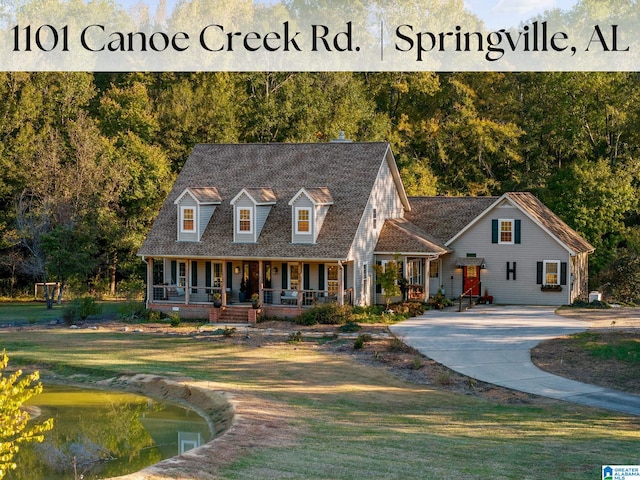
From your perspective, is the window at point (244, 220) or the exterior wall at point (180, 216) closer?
the window at point (244, 220)

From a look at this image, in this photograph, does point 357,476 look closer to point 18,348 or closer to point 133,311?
point 18,348

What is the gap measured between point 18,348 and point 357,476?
68.5 feet

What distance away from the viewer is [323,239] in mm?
40906

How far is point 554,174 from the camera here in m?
60.0

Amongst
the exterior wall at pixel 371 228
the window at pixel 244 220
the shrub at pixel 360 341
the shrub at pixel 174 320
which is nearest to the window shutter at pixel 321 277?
the exterior wall at pixel 371 228

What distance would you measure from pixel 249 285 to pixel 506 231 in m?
12.6

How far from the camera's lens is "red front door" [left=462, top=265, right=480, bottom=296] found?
46.0 metres

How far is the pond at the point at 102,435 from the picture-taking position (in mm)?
19875

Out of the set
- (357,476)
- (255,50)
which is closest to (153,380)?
(357,476)

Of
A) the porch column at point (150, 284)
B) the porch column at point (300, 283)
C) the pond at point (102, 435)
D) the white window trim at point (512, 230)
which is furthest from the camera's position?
the white window trim at point (512, 230)

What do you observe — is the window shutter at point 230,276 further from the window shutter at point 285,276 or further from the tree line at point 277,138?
the tree line at point 277,138

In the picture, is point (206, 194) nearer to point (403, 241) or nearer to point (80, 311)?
point (80, 311)

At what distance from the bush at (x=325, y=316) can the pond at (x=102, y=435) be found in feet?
41.0

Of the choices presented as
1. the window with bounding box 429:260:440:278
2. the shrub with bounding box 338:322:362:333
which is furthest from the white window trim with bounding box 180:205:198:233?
the window with bounding box 429:260:440:278
